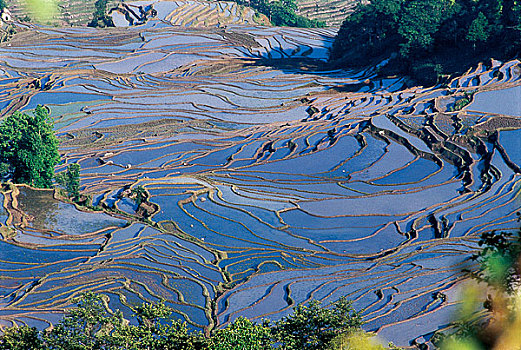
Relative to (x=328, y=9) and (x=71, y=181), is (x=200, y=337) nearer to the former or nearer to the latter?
(x=71, y=181)

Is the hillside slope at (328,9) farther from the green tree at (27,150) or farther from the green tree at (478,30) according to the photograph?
the green tree at (27,150)

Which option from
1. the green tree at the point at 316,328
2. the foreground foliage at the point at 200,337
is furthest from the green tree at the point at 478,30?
the green tree at the point at 316,328

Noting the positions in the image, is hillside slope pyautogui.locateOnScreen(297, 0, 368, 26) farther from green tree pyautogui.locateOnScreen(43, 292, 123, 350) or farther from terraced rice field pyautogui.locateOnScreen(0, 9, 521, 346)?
green tree pyautogui.locateOnScreen(43, 292, 123, 350)

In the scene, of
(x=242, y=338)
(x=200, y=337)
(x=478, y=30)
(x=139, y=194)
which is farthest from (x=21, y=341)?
(x=478, y=30)

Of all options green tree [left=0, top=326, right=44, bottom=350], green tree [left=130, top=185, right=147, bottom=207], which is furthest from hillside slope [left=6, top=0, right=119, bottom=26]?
green tree [left=0, top=326, right=44, bottom=350]

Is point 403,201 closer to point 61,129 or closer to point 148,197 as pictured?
point 148,197

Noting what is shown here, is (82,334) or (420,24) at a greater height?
(420,24)

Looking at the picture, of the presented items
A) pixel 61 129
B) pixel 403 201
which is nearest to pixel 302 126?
pixel 403 201
